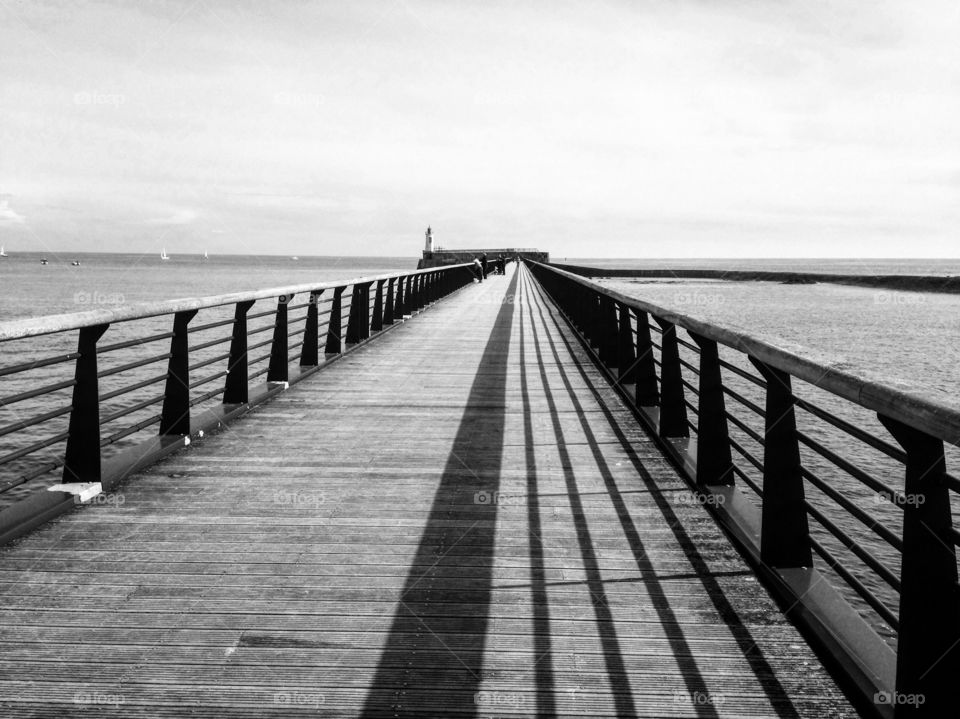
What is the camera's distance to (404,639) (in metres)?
2.91

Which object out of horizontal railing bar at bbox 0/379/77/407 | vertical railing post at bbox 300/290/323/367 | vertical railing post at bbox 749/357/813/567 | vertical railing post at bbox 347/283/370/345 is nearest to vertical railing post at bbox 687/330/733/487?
vertical railing post at bbox 749/357/813/567

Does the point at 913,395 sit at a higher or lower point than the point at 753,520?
higher

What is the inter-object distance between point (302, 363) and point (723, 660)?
25.7 ft

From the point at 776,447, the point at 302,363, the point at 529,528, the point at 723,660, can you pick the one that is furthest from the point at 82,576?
the point at 302,363

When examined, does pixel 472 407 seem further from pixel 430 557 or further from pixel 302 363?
pixel 430 557

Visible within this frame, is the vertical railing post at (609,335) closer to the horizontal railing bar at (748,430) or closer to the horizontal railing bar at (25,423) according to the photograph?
the horizontal railing bar at (748,430)

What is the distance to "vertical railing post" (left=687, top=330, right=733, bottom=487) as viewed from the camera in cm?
445

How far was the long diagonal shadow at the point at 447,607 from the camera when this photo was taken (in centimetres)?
255

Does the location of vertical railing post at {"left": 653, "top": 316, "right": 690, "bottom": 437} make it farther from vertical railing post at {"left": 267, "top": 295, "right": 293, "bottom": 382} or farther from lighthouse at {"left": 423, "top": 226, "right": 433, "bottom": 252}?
lighthouse at {"left": 423, "top": 226, "right": 433, "bottom": 252}

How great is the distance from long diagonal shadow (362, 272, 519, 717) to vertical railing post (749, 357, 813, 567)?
4.42 feet

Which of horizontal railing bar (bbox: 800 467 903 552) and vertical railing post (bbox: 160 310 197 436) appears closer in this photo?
horizontal railing bar (bbox: 800 467 903 552)

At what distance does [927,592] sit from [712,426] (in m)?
2.32

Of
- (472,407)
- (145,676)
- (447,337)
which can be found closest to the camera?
(145,676)

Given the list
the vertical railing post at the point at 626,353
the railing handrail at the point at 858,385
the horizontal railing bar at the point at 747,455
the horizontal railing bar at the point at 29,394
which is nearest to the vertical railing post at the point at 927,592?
the railing handrail at the point at 858,385
